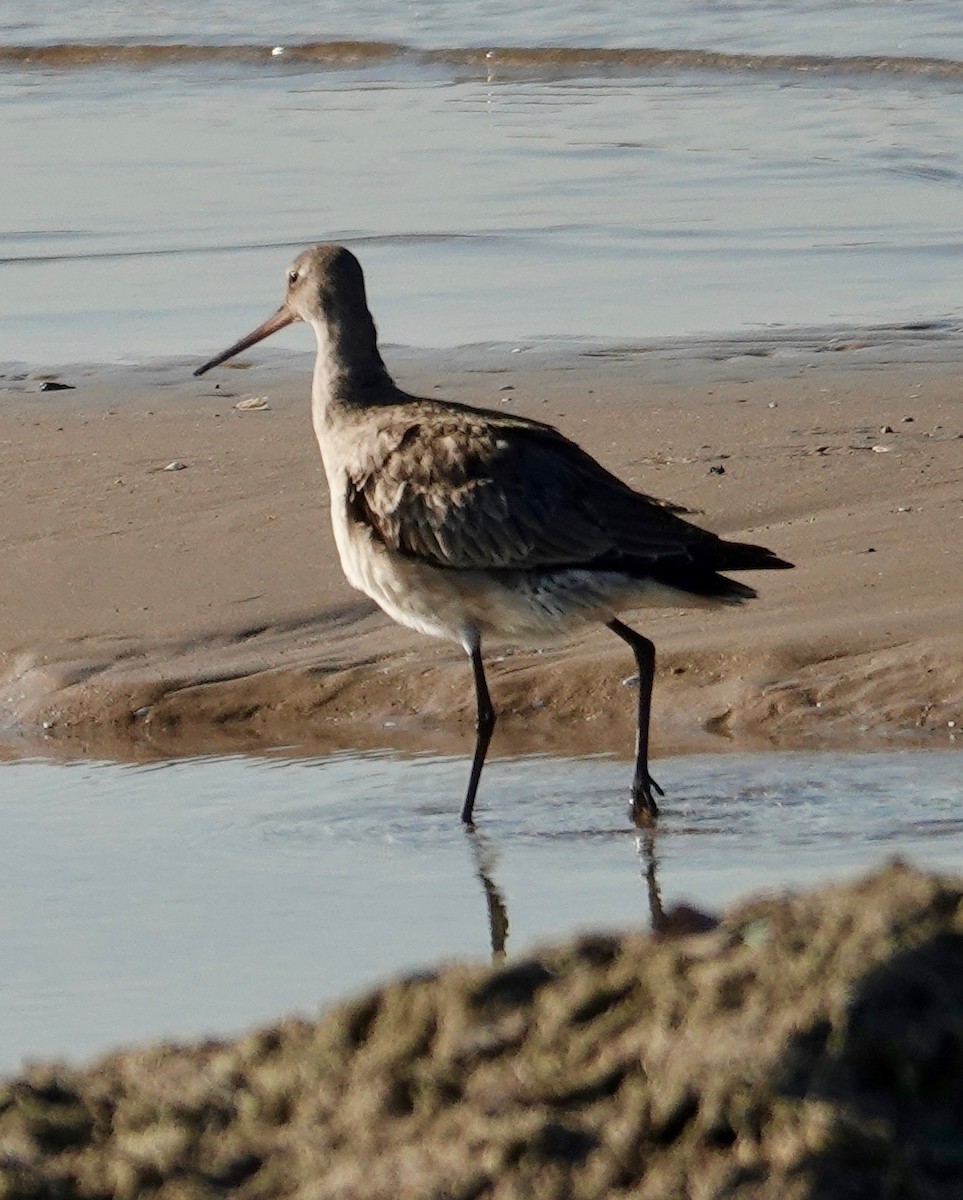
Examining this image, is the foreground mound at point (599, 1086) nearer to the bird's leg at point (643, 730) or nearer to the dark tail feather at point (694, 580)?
the bird's leg at point (643, 730)

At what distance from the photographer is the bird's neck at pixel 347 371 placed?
243 inches

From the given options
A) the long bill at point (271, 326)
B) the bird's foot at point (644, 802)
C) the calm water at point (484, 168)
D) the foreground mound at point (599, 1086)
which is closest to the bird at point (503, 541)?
the bird's foot at point (644, 802)

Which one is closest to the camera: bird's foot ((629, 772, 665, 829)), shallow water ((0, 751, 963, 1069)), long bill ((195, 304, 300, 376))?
shallow water ((0, 751, 963, 1069))

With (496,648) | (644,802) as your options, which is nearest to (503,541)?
(644,802)

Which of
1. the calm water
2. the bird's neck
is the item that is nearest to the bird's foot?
the bird's neck

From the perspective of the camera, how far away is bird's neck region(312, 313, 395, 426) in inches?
243

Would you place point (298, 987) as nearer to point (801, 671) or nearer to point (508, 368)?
point (801, 671)

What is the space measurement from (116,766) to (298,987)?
1.84m

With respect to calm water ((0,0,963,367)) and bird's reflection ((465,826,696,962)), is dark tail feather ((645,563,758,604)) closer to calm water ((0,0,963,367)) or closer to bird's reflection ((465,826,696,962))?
bird's reflection ((465,826,696,962))

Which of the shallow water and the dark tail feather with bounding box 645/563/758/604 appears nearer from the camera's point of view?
the shallow water

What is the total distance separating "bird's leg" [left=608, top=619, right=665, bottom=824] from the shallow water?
68 millimetres

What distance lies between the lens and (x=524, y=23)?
19641mm

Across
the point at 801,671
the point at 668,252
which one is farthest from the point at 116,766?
the point at 668,252

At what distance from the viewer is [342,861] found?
501cm
